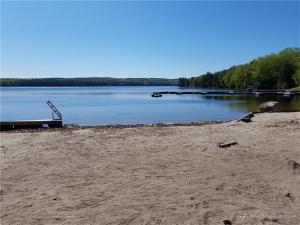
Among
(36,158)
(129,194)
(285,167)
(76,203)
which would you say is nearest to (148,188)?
(129,194)

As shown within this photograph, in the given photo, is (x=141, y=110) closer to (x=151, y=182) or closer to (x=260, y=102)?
(x=260, y=102)

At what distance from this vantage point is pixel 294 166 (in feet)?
33.0

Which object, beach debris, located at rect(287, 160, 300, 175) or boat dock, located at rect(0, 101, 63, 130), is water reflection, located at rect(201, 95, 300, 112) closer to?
boat dock, located at rect(0, 101, 63, 130)

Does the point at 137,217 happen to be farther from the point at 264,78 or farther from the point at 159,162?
the point at 264,78

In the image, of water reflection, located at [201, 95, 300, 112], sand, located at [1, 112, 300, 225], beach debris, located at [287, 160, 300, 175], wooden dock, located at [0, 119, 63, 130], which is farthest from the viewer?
water reflection, located at [201, 95, 300, 112]

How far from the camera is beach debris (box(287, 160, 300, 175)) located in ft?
31.9

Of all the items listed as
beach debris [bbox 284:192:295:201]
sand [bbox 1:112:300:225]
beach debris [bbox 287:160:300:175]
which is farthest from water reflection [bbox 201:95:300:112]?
beach debris [bbox 284:192:295:201]

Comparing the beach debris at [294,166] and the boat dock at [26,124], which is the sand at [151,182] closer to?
the beach debris at [294,166]

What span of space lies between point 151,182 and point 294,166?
12.3ft

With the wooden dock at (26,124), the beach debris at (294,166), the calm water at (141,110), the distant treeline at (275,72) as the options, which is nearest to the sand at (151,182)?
the beach debris at (294,166)

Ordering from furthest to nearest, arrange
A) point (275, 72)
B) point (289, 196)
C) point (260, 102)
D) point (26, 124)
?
point (275, 72), point (260, 102), point (26, 124), point (289, 196)

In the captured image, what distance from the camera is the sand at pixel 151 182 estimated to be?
6.98m

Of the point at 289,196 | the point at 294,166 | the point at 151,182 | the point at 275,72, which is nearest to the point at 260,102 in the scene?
the point at 294,166

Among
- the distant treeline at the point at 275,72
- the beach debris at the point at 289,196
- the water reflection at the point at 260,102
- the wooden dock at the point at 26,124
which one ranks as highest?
the distant treeline at the point at 275,72
